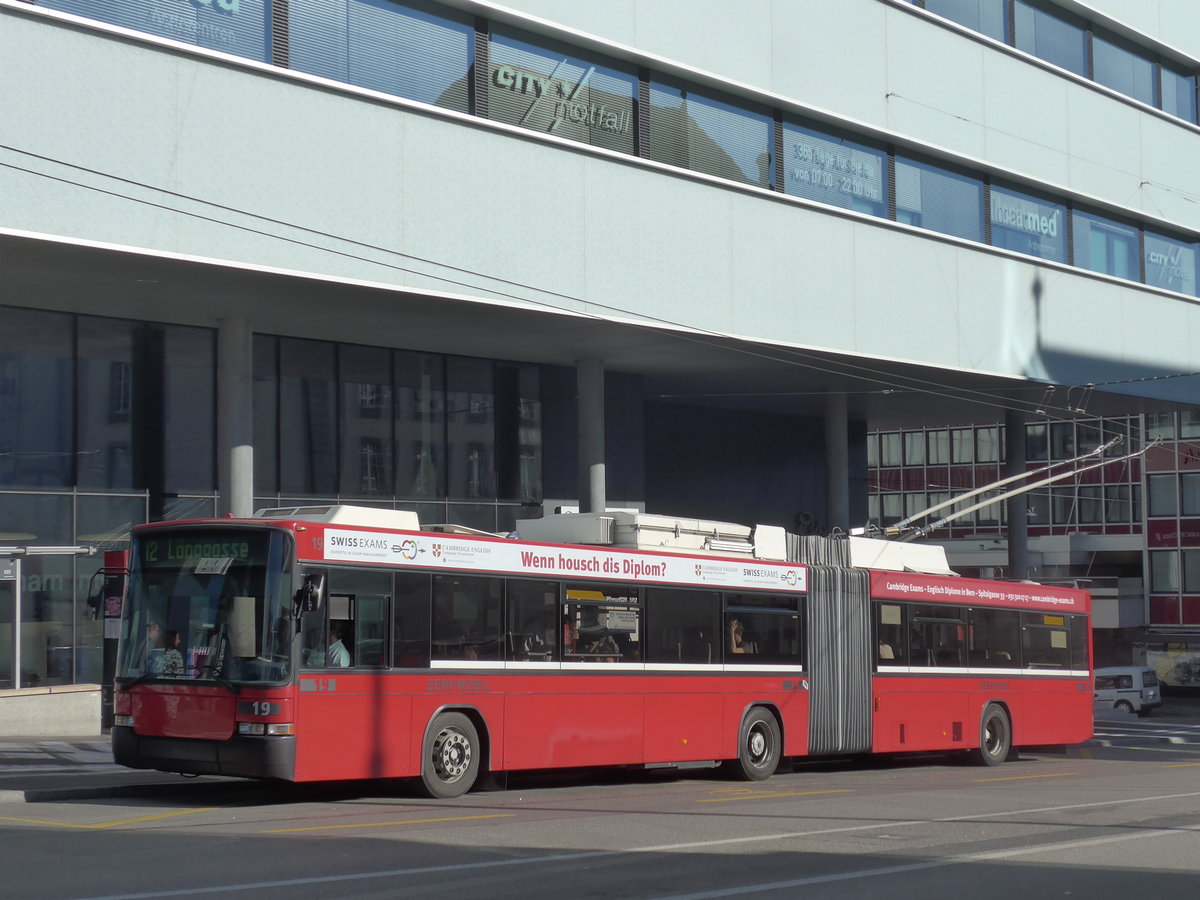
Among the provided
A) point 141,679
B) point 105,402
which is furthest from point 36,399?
point 141,679

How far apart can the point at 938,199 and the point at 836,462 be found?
594cm

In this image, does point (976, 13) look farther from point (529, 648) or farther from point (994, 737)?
point (529, 648)

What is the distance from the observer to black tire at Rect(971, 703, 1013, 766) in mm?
22891

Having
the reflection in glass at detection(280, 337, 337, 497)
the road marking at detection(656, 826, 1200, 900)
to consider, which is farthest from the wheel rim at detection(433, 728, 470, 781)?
the reflection in glass at detection(280, 337, 337, 497)

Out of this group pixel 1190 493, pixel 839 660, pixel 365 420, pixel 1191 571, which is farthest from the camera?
pixel 1190 493

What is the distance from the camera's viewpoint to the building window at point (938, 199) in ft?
96.7

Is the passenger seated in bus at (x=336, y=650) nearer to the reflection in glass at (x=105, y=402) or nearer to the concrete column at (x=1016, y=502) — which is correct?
the reflection in glass at (x=105, y=402)

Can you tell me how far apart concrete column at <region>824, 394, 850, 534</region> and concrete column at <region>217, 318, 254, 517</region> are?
44.2 feet

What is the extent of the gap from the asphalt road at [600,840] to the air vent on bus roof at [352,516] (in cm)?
266

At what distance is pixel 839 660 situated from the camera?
2020 cm

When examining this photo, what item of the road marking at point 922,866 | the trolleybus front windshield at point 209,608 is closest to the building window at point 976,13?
the trolleybus front windshield at point 209,608

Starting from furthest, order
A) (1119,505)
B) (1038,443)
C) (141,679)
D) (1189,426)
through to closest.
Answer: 1. (1038,443)
2. (1119,505)
3. (1189,426)
4. (141,679)

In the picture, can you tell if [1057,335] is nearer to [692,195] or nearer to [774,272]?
[774,272]

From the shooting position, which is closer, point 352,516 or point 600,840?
point 600,840
